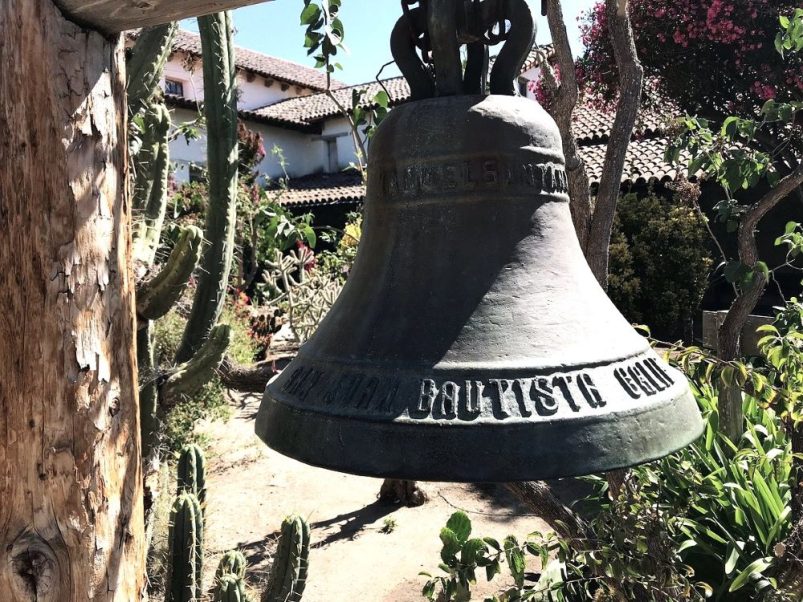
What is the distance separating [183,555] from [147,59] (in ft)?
8.64

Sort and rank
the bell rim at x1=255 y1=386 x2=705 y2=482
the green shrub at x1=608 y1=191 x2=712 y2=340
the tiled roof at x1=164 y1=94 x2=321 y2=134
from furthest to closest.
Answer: the tiled roof at x1=164 y1=94 x2=321 y2=134
the green shrub at x1=608 y1=191 x2=712 y2=340
the bell rim at x1=255 y1=386 x2=705 y2=482

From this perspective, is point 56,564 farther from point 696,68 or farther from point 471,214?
point 696,68

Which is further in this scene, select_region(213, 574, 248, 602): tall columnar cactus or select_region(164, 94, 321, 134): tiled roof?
select_region(164, 94, 321, 134): tiled roof

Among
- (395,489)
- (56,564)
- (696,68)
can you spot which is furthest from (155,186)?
(696,68)

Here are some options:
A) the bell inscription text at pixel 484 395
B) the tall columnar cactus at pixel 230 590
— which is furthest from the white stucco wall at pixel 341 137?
the bell inscription text at pixel 484 395

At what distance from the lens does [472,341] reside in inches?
38.8

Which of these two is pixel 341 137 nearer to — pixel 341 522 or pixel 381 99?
pixel 341 522

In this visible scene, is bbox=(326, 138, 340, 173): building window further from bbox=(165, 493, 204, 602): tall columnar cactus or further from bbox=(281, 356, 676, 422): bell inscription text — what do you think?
bbox=(281, 356, 676, 422): bell inscription text

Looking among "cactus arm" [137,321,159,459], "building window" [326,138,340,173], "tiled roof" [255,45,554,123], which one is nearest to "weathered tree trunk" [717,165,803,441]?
"cactus arm" [137,321,159,459]

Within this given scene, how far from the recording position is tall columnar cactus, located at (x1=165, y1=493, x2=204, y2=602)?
10.7 ft

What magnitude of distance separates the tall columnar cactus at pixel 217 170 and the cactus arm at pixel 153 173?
394 mm

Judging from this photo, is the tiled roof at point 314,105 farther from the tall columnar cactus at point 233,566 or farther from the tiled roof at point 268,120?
the tall columnar cactus at point 233,566

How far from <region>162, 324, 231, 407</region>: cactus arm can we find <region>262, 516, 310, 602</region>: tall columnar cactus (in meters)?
1.04

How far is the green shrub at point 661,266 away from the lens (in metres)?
10.4
